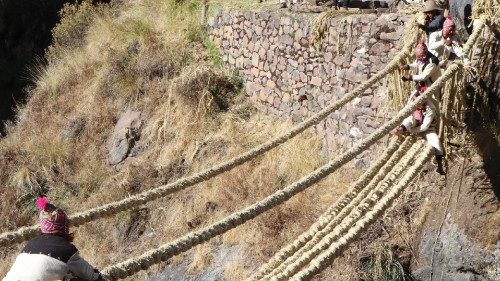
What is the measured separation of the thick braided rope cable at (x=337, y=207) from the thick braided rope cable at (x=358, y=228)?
0.20 meters

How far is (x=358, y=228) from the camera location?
131 inches

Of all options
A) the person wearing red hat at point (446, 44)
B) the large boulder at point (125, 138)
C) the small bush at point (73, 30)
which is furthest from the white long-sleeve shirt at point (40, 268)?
the small bush at point (73, 30)

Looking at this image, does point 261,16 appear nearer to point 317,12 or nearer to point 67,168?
Result: point 317,12

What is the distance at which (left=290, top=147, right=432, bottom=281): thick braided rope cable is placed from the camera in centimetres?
294

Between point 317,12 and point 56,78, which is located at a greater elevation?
point 317,12

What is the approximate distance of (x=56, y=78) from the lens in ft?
37.9

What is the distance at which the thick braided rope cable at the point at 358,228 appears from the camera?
2.94 metres

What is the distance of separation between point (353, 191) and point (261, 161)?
10.4 ft

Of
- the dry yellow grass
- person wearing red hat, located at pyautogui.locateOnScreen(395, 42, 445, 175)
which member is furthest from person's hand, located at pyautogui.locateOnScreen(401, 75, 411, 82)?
the dry yellow grass

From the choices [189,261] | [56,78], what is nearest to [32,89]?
[56,78]

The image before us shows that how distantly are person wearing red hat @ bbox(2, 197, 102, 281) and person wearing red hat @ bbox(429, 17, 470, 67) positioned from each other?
303cm

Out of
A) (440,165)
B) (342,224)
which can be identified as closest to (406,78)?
(440,165)

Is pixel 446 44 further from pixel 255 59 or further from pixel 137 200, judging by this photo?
pixel 255 59

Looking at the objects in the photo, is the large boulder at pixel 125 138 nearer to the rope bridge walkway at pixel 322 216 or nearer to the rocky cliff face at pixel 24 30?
the rope bridge walkway at pixel 322 216
